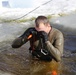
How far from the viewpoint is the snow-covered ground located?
10.2 metres

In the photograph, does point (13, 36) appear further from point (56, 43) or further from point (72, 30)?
point (56, 43)

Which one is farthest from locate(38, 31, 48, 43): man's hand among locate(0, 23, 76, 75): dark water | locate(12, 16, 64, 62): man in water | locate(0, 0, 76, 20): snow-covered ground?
locate(0, 0, 76, 20): snow-covered ground

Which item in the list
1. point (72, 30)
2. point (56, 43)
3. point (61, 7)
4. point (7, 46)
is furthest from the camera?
point (61, 7)

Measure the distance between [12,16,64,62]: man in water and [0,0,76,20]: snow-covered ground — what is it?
4887 millimetres

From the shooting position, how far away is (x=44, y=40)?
15.2ft

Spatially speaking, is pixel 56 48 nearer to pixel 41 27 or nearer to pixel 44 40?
pixel 44 40

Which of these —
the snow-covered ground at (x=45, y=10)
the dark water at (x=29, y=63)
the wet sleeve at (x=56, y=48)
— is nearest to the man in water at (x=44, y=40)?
the wet sleeve at (x=56, y=48)

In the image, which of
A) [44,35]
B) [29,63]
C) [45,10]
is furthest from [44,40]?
[45,10]

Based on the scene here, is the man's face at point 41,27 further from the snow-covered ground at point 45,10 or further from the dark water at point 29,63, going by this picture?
the snow-covered ground at point 45,10

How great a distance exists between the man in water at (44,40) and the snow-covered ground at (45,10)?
4.89 metres

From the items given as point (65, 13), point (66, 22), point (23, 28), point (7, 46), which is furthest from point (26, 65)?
point (65, 13)

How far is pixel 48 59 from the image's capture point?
5.15m

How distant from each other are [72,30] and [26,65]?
10.9 ft

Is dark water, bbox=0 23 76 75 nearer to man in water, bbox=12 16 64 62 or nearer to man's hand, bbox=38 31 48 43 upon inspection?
man in water, bbox=12 16 64 62
